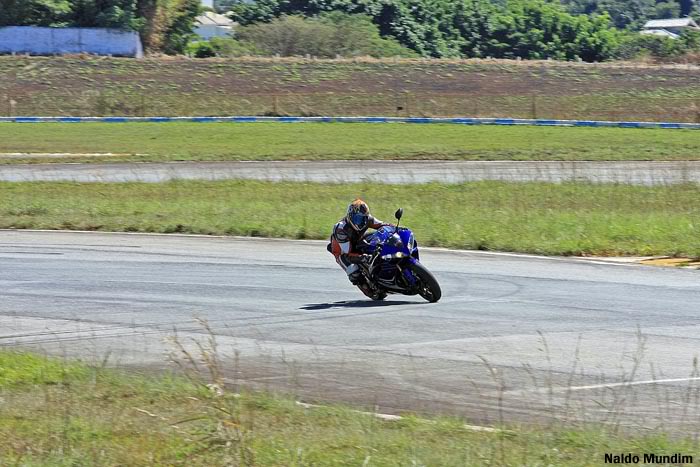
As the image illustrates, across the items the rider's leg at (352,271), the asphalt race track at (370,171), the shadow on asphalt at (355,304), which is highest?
the rider's leg at (352,271)

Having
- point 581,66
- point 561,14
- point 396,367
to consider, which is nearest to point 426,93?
point 581,66

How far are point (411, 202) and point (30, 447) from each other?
20.3 metres

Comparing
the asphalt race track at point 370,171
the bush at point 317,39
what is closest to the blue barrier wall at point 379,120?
the asphalt race track at point 370,171

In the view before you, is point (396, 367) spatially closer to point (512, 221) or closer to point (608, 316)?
point (608, 316)

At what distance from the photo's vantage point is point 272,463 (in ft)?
22.4

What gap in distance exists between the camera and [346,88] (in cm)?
7375

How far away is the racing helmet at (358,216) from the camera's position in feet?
46.8

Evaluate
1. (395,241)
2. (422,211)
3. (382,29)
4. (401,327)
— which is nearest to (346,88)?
(382,29)

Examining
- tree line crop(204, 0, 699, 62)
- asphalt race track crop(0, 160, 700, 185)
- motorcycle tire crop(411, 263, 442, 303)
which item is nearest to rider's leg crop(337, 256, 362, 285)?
motorcycle tire crop(411, 263, 442, 303)

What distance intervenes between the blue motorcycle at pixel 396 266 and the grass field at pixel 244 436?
5.06 meters

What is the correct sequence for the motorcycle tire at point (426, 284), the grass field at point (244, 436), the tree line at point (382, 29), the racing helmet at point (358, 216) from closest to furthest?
the grass field at point (244, 436), the motorcycle tire at point (426, 284), the racing helmet at point (358, 216), the tree line at point (382, 29)

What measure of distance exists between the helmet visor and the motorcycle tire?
87cm

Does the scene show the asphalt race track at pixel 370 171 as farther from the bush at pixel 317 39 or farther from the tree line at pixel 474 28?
the tree line at pixel 474 28

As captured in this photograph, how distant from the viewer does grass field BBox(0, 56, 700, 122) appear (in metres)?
66.9
